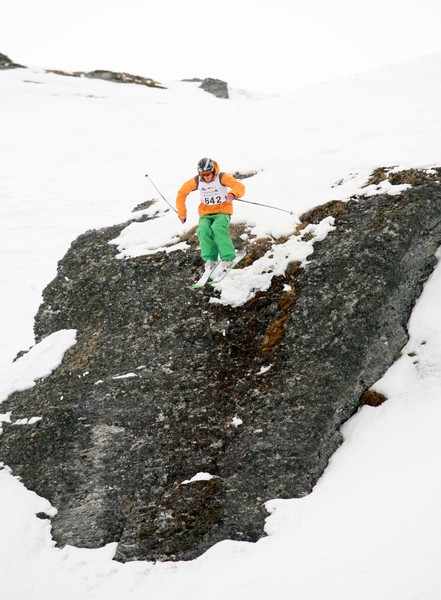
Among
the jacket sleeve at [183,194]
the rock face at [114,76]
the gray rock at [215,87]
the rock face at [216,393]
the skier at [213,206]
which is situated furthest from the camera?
the rock face at [114,76]

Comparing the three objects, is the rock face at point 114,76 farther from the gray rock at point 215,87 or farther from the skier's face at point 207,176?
the skier's face at point 207,176

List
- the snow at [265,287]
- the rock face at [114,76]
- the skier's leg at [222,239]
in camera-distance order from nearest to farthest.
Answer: the snow at [265,287] → the skier's leg at [222,239] → the rock face at [114,76]

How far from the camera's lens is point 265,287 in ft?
33.2

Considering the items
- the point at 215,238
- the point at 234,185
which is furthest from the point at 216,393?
the point at 234,185

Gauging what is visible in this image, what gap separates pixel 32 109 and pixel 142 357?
32527 millimetres

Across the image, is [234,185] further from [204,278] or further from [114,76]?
[114,76]

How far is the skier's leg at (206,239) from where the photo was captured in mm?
10812

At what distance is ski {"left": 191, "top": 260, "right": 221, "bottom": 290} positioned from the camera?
10.6 m

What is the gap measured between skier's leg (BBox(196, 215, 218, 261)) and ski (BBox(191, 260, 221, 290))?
25 centimetres

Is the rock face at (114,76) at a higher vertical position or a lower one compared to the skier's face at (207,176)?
higher

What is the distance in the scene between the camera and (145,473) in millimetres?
8414

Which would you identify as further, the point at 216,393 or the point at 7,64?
the point at 7,64

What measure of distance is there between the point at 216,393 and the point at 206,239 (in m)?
3.44

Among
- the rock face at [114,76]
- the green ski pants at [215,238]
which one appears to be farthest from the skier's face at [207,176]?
the rock face at [114,76]
